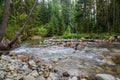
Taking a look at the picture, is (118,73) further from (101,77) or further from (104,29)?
(104,29)

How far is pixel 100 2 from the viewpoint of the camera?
103 feet

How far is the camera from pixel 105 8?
2956 centimetres

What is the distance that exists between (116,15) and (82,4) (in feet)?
28.7

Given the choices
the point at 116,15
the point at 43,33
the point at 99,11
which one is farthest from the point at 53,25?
the point at 116,15

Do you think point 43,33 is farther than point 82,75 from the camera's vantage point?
Yes

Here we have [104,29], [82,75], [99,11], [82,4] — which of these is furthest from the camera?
[82,4]

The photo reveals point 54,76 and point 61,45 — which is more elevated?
point 54,76

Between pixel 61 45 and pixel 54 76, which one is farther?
pixel 61 45

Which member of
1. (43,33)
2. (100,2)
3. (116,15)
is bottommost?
(43,33)

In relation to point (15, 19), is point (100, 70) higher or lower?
lower

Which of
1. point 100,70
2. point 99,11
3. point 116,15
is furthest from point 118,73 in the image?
point 99,11

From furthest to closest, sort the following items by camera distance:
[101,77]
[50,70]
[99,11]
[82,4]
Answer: [82,4] → [99,11] → [50,70] → [101,77]

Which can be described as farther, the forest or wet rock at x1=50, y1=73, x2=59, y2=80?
the forest

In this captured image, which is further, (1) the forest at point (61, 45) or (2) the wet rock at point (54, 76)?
(1) the forest at point (61, 45)
